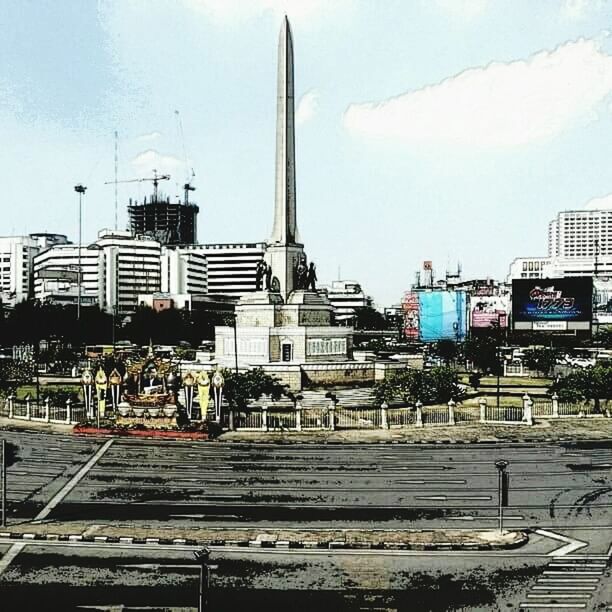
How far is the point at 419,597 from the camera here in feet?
54.7

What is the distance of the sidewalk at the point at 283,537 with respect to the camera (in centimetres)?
1998

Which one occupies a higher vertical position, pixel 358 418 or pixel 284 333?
pixel 284 333

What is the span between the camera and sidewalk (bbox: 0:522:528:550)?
787 inches

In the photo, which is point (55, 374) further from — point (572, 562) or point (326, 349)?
point (572, 562)

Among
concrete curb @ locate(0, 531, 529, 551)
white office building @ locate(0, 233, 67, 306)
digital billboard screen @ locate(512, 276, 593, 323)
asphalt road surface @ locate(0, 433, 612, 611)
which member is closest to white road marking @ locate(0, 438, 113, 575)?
asphalt road surface @ locate(0, 433, 612, 611)

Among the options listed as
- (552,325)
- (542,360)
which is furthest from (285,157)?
(552,325)

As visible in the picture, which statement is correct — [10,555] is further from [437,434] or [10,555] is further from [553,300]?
[553,300]

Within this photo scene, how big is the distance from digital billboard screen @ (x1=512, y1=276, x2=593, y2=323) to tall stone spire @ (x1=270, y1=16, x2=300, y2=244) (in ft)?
142

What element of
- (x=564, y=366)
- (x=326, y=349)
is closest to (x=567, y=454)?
(x=326, y=349)

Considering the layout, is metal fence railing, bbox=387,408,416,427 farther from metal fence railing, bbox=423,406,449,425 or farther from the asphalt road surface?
the asphalt road surface

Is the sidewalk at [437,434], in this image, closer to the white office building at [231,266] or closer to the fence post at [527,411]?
the fence post at [527,411]

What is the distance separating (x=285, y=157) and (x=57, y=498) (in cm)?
4412

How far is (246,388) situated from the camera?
143 ft

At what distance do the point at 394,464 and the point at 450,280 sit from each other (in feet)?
564
